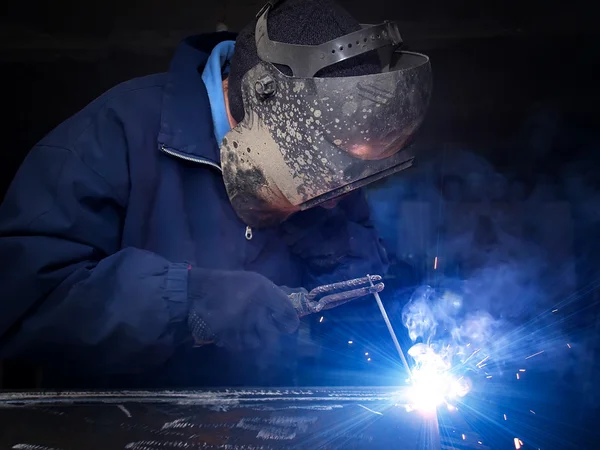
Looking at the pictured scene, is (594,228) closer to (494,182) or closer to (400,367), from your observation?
(494,182)

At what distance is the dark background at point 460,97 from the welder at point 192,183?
106 cm

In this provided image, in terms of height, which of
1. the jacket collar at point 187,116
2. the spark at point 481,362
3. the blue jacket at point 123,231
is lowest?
the spark at point 481,362

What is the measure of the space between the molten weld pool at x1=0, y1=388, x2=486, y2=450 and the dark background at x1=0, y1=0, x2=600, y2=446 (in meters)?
1.01

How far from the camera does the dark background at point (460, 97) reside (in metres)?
2.22

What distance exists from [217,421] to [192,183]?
2.23 ft

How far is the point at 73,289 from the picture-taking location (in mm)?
1203

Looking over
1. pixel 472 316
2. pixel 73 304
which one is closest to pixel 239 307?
pixel 73 304

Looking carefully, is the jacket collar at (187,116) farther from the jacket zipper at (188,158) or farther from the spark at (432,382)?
the spark at (432,382)

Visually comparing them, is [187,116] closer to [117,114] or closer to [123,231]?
[117,114]

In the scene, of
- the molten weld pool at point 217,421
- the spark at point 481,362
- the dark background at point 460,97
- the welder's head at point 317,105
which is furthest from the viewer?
the dark background at point 460,97

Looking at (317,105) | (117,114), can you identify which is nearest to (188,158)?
(117,114)

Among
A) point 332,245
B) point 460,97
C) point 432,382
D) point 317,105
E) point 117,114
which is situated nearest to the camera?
point 317,105

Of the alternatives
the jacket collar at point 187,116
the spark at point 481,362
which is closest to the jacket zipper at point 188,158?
the jacket collar at point 187,116

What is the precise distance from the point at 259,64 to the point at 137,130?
15.5 inches
